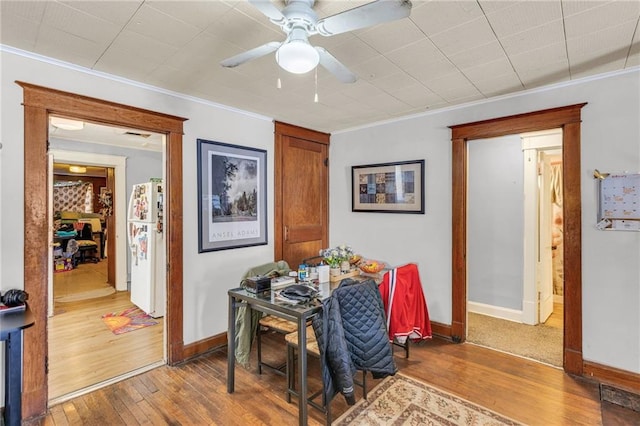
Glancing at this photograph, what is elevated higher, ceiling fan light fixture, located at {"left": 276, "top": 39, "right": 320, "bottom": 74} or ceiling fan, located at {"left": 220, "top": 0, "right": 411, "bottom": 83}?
ceiling fan, located at {"left": 220, "top": 0, "right": 411, "bottom": 83}

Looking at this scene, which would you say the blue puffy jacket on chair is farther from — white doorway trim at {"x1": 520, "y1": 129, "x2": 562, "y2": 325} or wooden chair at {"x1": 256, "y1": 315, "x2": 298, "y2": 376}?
white doorway trim at {"x1": 520, "y1": 129, "x2": 562, "y2": 325}

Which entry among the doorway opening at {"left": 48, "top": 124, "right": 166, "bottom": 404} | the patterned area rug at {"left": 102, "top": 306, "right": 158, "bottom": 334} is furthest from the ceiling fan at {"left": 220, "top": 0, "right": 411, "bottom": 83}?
the patterned area rug at {"left": 102, "top": 306, "right": 158, "bottom": 334}

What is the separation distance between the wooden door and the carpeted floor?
2.17m

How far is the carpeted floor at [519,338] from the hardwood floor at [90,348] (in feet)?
10.9

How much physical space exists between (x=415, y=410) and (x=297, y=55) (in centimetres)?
237

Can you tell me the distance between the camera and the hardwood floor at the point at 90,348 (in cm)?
271

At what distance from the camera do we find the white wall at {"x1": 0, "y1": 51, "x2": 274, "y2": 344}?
85.2 inches

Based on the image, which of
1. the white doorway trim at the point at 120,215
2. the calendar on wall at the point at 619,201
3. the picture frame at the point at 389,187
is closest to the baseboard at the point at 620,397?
the calendar on wall at the point at 619,201

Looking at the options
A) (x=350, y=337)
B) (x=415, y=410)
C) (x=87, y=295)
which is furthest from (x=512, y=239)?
(x=87, y=295)

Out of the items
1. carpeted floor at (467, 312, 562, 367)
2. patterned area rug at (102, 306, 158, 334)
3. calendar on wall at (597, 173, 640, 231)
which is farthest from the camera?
patterned area rug at (102, 306, 158, 334)

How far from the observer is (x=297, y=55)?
1.46 metres

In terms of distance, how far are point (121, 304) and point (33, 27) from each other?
3926 millimetres

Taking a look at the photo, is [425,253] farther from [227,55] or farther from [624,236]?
[227,55]

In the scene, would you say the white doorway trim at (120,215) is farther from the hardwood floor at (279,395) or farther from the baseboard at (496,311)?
the baseboard at (496,311)
